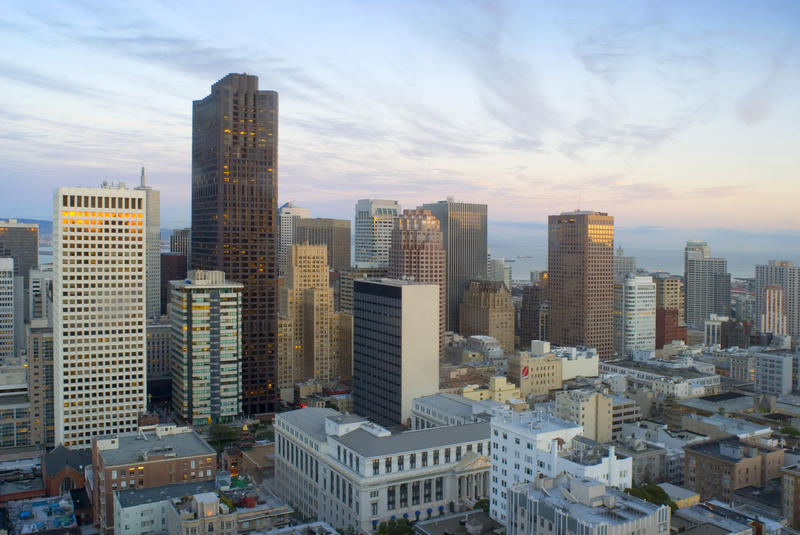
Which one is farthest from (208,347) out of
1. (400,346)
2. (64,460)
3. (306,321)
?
(306,321)

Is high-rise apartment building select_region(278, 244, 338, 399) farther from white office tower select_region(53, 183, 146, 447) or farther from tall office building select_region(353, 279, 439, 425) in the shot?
white office tower select_region(53, 183, 146, 447)

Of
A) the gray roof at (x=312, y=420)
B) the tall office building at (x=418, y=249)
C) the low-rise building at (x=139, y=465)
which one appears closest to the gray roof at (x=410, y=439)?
the gray roof at (x=312, y=420)

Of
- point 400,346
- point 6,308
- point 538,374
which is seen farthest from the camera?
point 6,308

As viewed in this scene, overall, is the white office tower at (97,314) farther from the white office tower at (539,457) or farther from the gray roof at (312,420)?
the white office tower at (539,457)

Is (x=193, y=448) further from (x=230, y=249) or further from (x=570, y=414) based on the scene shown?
(x=230, y=249)

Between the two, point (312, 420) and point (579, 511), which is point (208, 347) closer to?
point (312, 420)

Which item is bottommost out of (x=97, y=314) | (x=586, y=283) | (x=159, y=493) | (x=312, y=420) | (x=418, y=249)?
(x=159, y=493)

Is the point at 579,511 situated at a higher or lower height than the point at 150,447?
higher
